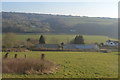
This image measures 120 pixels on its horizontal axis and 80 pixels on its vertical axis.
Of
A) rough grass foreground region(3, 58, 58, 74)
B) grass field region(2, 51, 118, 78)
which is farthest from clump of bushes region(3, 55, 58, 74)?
grass field region(2, 51, 118, 78)

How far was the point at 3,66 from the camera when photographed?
507 inches

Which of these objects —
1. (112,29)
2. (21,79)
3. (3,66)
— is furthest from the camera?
(112,29)

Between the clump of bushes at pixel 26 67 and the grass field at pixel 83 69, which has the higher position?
the clump of bushes at pixel 26 67

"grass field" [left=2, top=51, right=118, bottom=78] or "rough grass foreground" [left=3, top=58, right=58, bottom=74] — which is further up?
"rough grass foreground" [left=3, top=58, right=58, bottom=74]

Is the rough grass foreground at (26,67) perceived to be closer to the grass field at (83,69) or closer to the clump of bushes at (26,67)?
the clump of bushes at (26,67)

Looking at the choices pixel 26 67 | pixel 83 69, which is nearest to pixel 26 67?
pixel 26 67

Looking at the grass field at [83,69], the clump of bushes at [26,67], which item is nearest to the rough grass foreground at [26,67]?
the clump of bushes at [26,67]

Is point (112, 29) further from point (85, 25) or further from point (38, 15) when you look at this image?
point (38, 15)

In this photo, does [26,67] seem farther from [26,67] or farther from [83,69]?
[83,69]

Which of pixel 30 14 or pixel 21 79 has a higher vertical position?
pixel 30 14

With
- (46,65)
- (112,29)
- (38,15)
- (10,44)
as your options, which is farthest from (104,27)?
(46,65)

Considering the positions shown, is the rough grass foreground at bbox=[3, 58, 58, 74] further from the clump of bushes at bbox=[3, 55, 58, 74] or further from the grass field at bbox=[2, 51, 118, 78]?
the grass field at bbox=[2, 51, 118, 78]

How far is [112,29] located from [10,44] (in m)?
49.5

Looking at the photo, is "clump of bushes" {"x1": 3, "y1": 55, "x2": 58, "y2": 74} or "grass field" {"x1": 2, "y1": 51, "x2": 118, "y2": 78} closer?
"grass field" {"x1": 2, "y1": 51, "x2": 118, "y2": 78}
